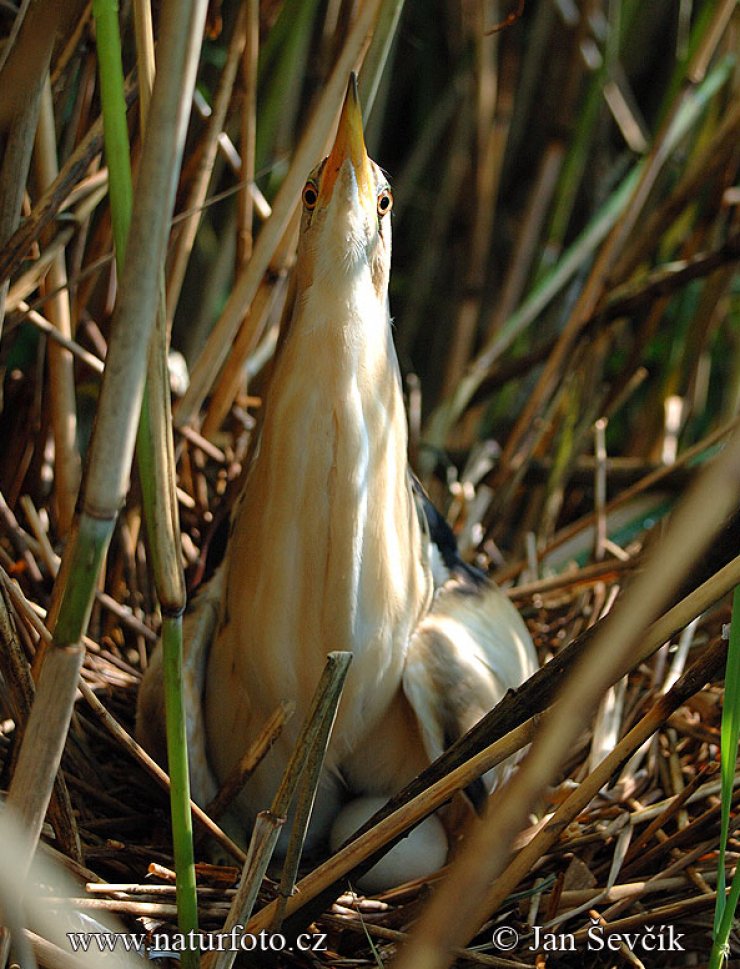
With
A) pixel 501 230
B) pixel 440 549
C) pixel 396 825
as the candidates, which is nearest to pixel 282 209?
pixel 440 549

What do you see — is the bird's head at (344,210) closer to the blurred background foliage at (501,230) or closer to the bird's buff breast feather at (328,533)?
the bird's buff breast feather at (328,533)

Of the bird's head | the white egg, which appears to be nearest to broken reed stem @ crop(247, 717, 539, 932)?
the white egg

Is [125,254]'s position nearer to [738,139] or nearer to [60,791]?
[60,791]

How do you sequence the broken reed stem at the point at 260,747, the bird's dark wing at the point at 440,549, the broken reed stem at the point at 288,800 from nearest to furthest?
the broken reed stem at the point at 288,800
the broken reed stem at the point at 260,747
the bird's dark wing at the point at 440,549

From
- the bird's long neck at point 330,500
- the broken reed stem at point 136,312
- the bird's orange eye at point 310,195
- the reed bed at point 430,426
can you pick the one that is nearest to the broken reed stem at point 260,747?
the reed bed at point 430,426

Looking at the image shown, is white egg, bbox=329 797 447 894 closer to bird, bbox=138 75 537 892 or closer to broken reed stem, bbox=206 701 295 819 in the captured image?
bird, bbox=138 75 537 892

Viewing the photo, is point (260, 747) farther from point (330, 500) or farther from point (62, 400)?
point (62, 400)
